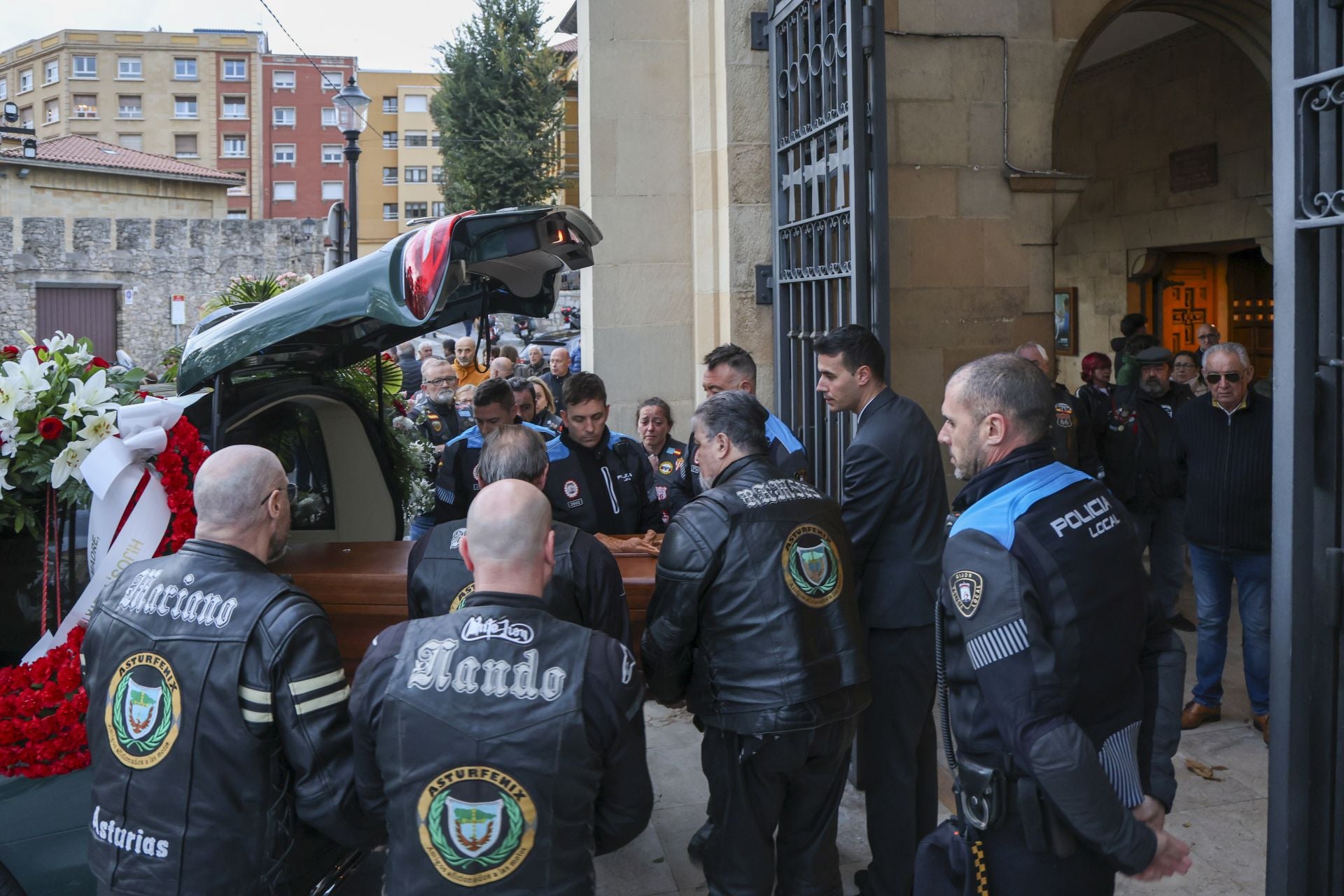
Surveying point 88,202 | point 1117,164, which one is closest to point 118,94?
point 88,202

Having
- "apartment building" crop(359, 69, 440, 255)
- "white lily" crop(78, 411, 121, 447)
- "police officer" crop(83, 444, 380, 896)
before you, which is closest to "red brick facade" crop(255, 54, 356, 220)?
"apartment building" crop(359, 69, 440, 255)

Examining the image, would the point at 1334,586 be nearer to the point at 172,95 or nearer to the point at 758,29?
the point at 758,29

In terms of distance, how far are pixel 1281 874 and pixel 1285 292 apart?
1.51m

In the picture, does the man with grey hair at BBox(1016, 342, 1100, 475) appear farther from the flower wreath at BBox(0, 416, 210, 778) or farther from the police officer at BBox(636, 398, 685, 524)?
the flower wreath at BBox(0, 416, 210, 778)

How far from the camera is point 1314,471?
2.91 m

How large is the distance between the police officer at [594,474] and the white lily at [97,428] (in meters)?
1.96

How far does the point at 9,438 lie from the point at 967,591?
275cm

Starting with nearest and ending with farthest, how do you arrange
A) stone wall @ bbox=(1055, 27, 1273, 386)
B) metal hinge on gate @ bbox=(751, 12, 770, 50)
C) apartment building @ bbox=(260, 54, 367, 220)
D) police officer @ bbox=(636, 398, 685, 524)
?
police officer @ bbox=(636, 398, 685, 524), metal hinge on gate @ bbox=(751, 12, 770, 50), stone wall @ bbox=(1055, 27, 1273, 386), apartment building @ bbox=(260, 54, 367, 220)

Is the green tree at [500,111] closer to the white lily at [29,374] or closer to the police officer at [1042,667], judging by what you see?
the white lily at [29,374]

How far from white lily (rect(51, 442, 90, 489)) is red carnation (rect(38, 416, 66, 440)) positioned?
0.05m

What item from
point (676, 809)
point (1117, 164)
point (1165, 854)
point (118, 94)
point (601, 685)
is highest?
point (118, 94)

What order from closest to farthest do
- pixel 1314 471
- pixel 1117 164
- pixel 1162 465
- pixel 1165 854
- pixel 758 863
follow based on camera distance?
pixel 1165 854 → pixel 1314 471 → pixel 758 863 → pixel 1162 465 → pixel 1117 164

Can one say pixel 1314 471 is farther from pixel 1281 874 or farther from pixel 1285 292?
pixel 1281 874

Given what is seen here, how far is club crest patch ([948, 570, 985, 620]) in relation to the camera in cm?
240
